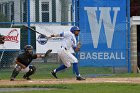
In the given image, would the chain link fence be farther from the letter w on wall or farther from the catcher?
the catcher

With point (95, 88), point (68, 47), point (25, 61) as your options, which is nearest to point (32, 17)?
point (68, 47)

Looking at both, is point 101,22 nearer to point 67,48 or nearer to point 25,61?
point 67,48

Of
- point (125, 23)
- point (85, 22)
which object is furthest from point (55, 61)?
point (125, 23)

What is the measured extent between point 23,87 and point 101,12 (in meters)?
7.51

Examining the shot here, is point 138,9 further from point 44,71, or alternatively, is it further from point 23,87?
point 23,87

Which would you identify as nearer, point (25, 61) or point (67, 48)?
point (25, 61)

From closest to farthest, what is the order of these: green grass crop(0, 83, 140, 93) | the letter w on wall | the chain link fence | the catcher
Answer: green grass crop(0, 83, 140, 93) < the catcher < the chain link fence < the letter w on wall

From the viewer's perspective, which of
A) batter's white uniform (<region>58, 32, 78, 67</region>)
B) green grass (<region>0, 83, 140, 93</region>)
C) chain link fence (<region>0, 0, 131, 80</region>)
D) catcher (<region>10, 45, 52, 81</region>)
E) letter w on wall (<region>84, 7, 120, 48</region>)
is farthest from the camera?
letter w on wall (<region>84, 7, 120, 48</region>)

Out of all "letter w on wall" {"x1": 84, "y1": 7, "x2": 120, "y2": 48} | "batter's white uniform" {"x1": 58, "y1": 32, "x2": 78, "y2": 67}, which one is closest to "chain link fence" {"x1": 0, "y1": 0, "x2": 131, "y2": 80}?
"letter w on wall" {"x1": 84, "y1": 7, "x2": 120, "y2": 48}

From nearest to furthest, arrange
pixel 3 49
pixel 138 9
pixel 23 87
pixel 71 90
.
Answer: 1. pixel 71 90
2. pixel 23 87
3. pixel 3 49
4. pixel 138 9

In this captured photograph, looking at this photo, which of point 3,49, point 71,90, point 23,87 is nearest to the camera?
point 71,90

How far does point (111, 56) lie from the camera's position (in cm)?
2173

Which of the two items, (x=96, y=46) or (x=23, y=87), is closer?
(x=23, y=87)

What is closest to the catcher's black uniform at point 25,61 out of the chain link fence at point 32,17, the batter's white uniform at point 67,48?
the batter's white uniform at point 67,48
